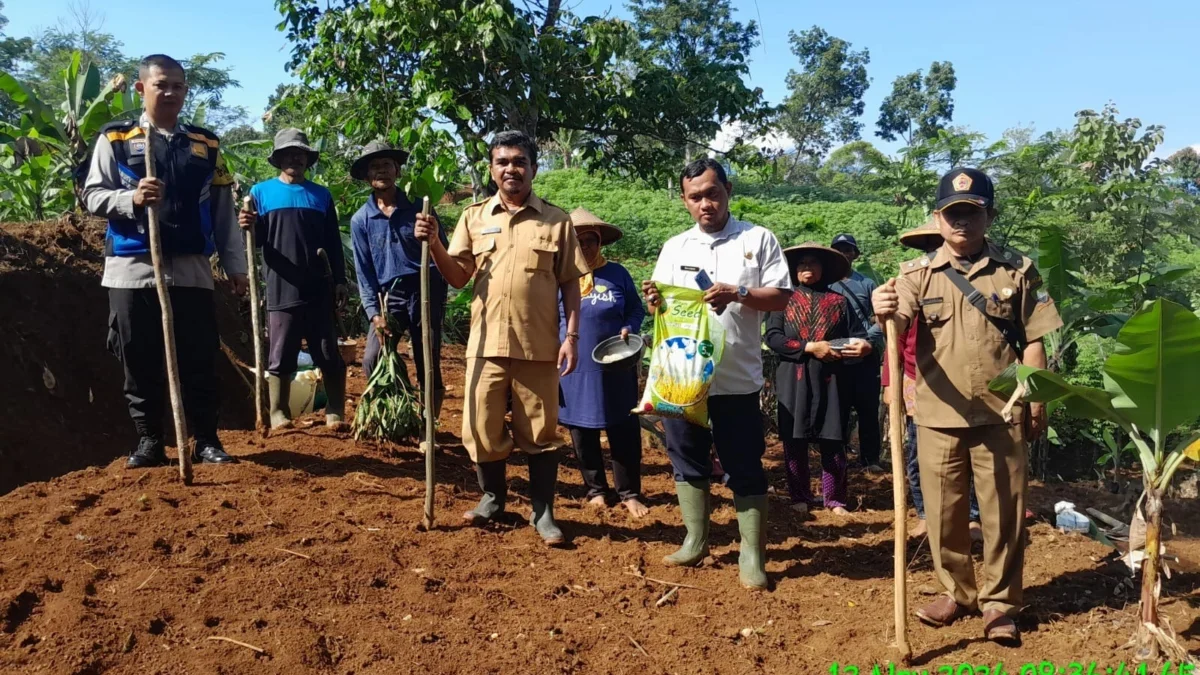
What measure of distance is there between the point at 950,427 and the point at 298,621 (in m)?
2.62

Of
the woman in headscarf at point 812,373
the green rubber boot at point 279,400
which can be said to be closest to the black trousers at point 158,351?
the green rubber boot at point 279,400

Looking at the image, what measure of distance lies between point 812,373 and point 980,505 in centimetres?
207

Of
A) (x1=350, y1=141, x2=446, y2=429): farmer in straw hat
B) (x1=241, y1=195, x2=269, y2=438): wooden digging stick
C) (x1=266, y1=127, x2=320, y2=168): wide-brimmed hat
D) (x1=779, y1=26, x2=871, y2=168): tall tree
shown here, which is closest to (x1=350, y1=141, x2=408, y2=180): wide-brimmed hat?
(x1=350, y1=141, x2=446, y2=429): farmer in straw hat

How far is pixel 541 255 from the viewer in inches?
159

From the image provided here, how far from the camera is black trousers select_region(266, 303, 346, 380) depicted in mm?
5414

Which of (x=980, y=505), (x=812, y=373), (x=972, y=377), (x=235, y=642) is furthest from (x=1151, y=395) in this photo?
(x=235, y=642)

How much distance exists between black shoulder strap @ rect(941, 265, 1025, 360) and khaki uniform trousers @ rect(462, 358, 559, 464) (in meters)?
1.81

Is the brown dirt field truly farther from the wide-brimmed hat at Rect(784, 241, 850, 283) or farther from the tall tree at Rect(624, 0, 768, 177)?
the tall tree at Rect(624, 0, 768, 177)

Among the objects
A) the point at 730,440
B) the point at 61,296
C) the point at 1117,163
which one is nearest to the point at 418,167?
the point at 61,296

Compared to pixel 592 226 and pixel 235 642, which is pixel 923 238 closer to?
pixel 592 226

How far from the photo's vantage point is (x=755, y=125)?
8602 millimetres

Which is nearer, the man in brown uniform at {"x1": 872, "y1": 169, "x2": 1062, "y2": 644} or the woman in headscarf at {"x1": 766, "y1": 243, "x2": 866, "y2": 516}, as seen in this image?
the man in brown uniform at {"x1": 872, "y1": 169, "x2": 1062, "y2": 644}

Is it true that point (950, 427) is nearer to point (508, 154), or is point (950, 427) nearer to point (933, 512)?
point (933, 512)
